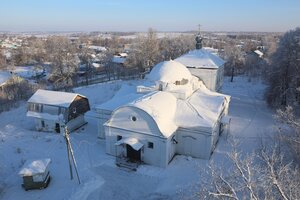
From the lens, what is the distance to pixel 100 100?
121 feet

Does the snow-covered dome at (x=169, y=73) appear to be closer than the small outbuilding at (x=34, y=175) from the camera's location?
No

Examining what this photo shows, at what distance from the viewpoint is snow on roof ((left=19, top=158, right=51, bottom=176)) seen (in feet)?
55.4

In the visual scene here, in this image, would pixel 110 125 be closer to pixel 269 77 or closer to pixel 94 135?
pixel 94 135

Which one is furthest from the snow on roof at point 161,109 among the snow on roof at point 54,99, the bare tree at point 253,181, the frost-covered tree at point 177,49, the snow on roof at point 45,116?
the frost-covered tree at point 177,49

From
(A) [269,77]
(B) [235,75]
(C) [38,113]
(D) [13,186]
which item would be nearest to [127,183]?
(D) [13,186]

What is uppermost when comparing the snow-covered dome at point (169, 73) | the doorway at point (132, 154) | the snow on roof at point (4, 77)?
the snow-covered dome at point (169, 73)

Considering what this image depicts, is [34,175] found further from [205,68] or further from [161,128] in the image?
[205,68]

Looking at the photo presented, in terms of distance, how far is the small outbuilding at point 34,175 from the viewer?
1692 cm

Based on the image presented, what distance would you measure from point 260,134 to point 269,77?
11090 millimetres

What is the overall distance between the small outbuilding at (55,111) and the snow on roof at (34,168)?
24.8ft

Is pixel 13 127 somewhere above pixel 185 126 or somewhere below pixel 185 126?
below

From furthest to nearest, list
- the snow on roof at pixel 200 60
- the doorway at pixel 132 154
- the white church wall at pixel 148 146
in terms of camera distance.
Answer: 1. the snow on roof at pixel 200 60
2. the doorway at pixel 132 154
3. the white church wall at pixel 148 146

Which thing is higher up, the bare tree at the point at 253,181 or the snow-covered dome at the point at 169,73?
the snow-covered dome at the point at 169,73

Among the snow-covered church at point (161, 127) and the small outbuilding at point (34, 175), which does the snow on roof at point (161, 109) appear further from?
the small outbuilding at point (34, 175)
